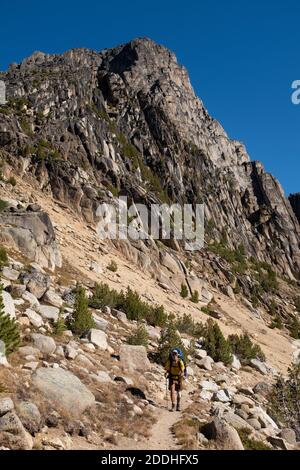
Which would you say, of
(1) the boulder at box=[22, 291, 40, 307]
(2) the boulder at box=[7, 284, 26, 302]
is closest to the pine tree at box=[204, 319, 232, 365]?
(1) the boulder at box=[22, 291, 40, 307]

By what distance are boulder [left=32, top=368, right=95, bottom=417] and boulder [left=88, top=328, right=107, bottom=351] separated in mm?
4000

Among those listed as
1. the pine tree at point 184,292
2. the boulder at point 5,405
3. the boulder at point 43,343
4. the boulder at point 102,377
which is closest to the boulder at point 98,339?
the boulder at point 102,377

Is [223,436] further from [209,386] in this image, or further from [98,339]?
[98,339]

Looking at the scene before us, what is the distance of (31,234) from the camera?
22328 mm

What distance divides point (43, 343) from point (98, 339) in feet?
10.1

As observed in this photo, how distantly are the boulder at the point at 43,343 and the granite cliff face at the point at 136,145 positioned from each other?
28350mm

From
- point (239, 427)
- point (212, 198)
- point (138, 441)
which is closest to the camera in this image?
point (138, 441)

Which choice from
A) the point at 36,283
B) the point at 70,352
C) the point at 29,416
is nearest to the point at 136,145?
the point at 36,283

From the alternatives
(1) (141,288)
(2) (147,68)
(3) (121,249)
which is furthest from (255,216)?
(1) (141,288)

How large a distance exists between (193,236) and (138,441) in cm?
5234

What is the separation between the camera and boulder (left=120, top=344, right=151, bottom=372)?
13352 mm

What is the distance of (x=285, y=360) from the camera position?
31.0m

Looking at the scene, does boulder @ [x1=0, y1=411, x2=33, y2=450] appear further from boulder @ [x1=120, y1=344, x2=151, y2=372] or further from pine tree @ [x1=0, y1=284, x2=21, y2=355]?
boulder @ [x1=120, y1=344, x2=151, y2=372]
